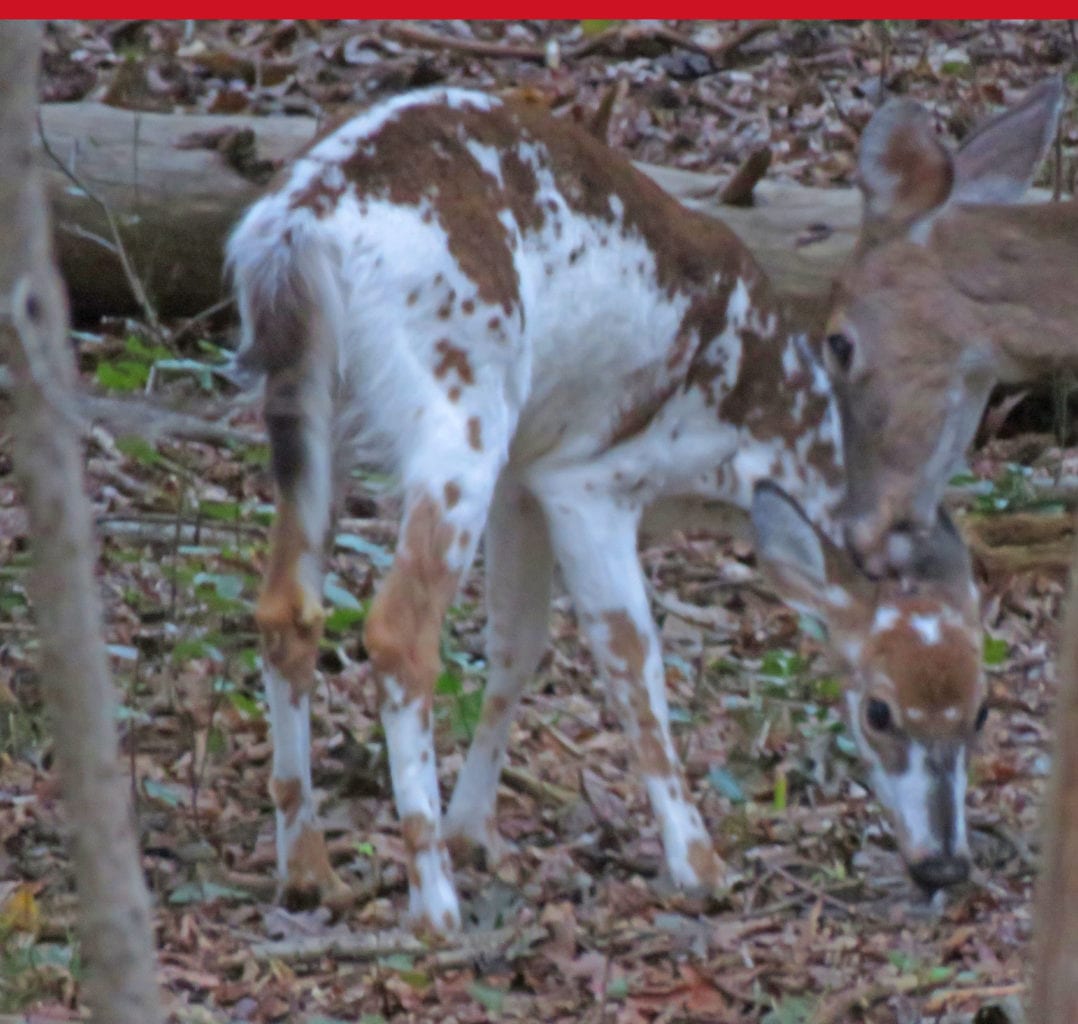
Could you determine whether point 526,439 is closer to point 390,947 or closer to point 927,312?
point 927,312

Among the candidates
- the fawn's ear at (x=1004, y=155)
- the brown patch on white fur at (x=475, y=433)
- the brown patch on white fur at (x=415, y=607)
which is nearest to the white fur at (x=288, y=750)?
the brown patch on white fur at (x=415, y=607)

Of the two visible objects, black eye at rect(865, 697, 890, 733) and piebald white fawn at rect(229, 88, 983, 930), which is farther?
black eye at rect(865, 697, 890, 733)

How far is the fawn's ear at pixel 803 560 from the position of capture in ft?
20.6

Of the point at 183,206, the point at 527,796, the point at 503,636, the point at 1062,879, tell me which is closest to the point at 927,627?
the point at 503,636

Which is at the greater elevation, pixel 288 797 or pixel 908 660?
pixel 908 660

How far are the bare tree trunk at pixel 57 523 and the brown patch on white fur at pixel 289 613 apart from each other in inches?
130

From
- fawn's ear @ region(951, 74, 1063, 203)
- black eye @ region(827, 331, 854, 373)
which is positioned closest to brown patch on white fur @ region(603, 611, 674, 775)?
black eye @ region(827, 331, 854, 373)

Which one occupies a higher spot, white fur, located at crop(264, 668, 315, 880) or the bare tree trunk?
the bare tree trunk

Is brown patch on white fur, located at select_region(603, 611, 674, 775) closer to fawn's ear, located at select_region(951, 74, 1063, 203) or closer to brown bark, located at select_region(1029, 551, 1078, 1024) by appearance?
fawn's ear, located at select_region(951, 74, 1063, 203)

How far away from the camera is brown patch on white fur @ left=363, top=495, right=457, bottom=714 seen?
215 inches

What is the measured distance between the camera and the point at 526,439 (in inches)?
246

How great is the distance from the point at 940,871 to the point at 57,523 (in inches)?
155

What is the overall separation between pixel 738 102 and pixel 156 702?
241 inches

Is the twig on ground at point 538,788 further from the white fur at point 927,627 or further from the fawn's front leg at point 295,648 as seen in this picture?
the white fur at point 927,627
